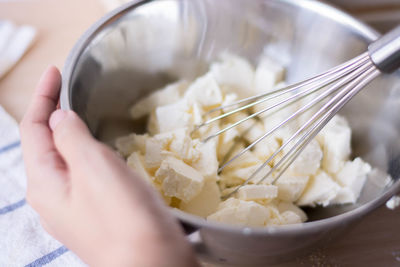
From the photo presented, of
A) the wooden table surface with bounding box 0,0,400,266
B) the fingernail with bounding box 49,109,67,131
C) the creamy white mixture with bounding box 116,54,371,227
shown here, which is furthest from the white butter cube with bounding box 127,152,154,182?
the wooden table surface with bounding box 0,0,400,266

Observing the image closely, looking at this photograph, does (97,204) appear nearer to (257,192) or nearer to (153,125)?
(257,192)

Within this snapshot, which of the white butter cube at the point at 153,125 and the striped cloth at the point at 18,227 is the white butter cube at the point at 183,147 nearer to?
the white butter cube at the point at 153,125

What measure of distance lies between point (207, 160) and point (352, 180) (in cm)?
32

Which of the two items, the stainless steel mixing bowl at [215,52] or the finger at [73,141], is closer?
the finger at [73,141]

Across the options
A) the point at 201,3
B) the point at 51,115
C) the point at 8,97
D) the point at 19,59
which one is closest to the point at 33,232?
the point at 51,115

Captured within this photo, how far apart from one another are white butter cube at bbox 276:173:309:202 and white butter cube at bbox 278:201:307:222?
11 mm

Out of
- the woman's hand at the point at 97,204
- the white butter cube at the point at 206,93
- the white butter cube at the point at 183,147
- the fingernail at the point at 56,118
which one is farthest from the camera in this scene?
the white butter cube at the point at 206,93

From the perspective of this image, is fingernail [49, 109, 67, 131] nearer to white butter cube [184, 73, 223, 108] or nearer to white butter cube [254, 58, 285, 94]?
white butter cube [184, 73, 223, 108]

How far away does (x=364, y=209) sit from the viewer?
0.57 meters

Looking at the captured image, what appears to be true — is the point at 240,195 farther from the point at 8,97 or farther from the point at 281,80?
the point at 8,97

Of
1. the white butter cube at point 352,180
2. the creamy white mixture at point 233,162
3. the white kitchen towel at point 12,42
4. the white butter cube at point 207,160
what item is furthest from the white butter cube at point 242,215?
the white kitchen towel at point 12,42

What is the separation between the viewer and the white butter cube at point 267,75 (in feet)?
3.13

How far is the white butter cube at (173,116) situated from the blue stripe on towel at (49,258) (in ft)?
1.11

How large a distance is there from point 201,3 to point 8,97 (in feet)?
1.73
